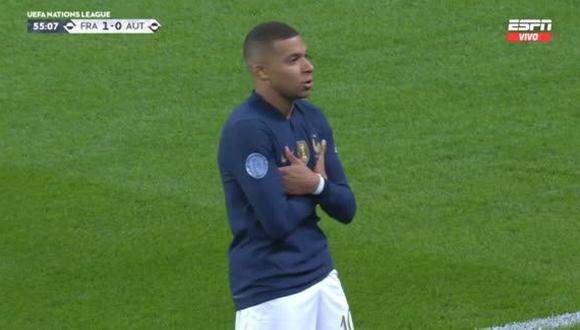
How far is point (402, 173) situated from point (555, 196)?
1.31 m

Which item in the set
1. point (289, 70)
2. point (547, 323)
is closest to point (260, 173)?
point (289, 70)

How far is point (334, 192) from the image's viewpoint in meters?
5.70

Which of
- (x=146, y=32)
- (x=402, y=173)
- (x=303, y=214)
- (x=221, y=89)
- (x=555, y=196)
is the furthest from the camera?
(x=146, y=32)

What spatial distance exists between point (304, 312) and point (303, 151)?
0.64 m

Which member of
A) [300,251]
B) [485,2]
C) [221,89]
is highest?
[485,2]

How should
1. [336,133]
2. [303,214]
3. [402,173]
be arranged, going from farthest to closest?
1. [336,133]
2. [402,173]
3. [303,214]

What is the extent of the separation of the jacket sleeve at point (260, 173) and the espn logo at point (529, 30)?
9361mm

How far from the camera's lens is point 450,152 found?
1182 cm

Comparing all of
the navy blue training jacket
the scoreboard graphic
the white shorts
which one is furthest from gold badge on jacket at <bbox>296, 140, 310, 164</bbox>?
the scoreboard graphic

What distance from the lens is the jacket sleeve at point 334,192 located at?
18.6 ft

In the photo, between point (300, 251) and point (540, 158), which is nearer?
point (300, 251)

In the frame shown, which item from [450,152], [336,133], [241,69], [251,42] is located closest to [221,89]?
[241,69]

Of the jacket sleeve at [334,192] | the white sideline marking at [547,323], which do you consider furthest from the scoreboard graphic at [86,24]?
the jacket sleeve at [334,192]

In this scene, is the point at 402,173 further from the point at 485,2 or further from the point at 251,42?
the point at 251,42
